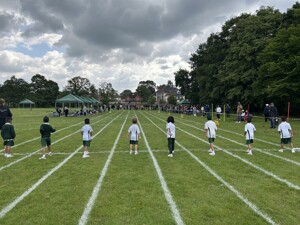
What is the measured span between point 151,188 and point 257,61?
1484 inches

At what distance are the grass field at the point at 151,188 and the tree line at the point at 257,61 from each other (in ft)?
80.1

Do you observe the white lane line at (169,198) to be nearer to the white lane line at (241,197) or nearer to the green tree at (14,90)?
the white lane line at (241,197)

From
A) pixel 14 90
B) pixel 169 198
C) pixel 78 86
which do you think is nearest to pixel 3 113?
pixel 169 198

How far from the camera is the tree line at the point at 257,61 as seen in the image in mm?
34656

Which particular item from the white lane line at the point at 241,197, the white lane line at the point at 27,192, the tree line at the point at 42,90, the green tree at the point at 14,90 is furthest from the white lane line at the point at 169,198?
the green tree at the point at 14,90

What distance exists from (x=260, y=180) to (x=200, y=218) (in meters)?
3.51

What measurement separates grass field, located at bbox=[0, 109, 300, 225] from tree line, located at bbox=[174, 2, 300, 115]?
24422 millimetres

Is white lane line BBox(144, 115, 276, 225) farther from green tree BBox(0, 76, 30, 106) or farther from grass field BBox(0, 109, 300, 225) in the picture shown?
green tree BBox(0, 76, 30, 106)

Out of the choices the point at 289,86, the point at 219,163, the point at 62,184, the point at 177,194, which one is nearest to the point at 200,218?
the point at 177,194

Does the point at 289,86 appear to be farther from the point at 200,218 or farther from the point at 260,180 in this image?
the point at 200,218

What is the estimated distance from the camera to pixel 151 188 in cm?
775

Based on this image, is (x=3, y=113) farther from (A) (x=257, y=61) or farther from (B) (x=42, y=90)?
(B) (x=42, y=90)

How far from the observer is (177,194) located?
7246 millimetres

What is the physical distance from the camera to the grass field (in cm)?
588
